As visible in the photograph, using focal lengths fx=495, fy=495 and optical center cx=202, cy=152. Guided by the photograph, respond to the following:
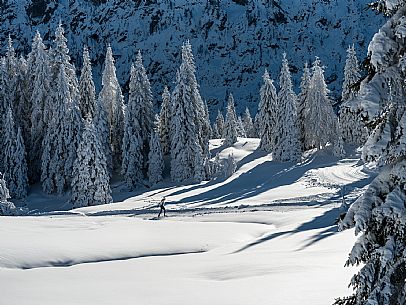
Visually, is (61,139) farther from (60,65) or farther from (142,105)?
(142,105)

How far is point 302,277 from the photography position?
12.1 metres

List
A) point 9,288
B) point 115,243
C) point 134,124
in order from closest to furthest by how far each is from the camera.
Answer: point 9,288, point 115,243, point 134,124

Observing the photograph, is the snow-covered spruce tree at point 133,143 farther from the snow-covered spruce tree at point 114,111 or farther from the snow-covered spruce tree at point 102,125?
the snow-covered spruce tree at point 114,111

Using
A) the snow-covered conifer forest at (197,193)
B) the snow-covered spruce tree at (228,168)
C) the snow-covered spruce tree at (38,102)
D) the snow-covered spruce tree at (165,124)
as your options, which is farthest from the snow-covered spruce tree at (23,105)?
the snow-covered spruce tree at (228,168)

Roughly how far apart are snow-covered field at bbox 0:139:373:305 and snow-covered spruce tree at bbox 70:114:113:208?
4845mm

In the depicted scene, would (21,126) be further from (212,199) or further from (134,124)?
(212,199)

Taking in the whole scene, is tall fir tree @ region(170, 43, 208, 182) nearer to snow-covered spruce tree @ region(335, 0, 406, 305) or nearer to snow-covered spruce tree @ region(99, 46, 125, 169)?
snow-covered spruce tree @ region(99, 46, 125, 169)

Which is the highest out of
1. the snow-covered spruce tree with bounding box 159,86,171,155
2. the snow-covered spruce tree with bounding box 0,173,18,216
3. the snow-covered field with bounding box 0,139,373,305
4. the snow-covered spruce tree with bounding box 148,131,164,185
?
the snow-covered spruce tree with bounding box 159,86,171,155

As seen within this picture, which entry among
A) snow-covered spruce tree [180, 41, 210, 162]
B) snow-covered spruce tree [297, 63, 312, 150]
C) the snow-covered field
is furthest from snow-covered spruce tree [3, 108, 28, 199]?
snow-covered spruce tree [297, 63, 312, 150]

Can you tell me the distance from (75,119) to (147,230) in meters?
33.3

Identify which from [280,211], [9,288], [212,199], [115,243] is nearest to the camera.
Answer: [9,288]

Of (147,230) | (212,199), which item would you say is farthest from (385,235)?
(212,199)

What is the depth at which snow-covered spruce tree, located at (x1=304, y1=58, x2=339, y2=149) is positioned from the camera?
211 ft

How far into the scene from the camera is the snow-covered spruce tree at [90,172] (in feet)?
152
